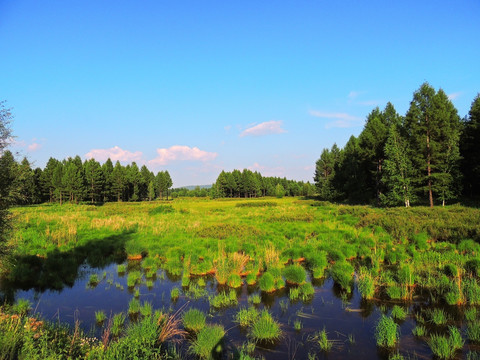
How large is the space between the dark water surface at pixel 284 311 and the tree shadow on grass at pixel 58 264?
0.61 meters

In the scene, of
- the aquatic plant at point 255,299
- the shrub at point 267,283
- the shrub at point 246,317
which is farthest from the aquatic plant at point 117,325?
the shrub at point 267,283

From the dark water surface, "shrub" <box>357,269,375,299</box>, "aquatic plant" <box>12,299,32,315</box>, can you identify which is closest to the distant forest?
"aquatic plant" <box>12,299,32,315</box>

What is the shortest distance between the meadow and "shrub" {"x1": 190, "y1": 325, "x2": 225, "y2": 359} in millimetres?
29

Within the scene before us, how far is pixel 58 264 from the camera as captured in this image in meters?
15.2

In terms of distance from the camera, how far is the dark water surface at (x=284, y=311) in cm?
723

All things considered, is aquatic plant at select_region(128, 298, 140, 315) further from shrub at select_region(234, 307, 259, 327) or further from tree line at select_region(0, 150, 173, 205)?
tree line at select_region(0, 150, 173, 205)

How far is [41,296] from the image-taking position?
11.5 m

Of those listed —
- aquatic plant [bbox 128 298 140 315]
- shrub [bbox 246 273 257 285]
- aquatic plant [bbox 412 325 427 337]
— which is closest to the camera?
aquatic plant [bbox 412 325 427 337]

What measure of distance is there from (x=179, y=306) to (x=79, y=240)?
14.3 meters

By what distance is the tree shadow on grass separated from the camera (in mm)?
12779

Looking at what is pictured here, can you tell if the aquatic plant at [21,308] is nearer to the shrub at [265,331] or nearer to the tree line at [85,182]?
the shrub at [265,331]

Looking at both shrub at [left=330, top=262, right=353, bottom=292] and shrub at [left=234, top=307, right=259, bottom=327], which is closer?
shrub at [left=234, top=307, right=259, bottom=327]

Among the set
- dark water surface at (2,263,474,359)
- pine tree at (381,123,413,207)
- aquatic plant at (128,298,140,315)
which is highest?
pine tree at (381,123,413,207)

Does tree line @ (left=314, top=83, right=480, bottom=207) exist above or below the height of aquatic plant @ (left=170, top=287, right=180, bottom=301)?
above
